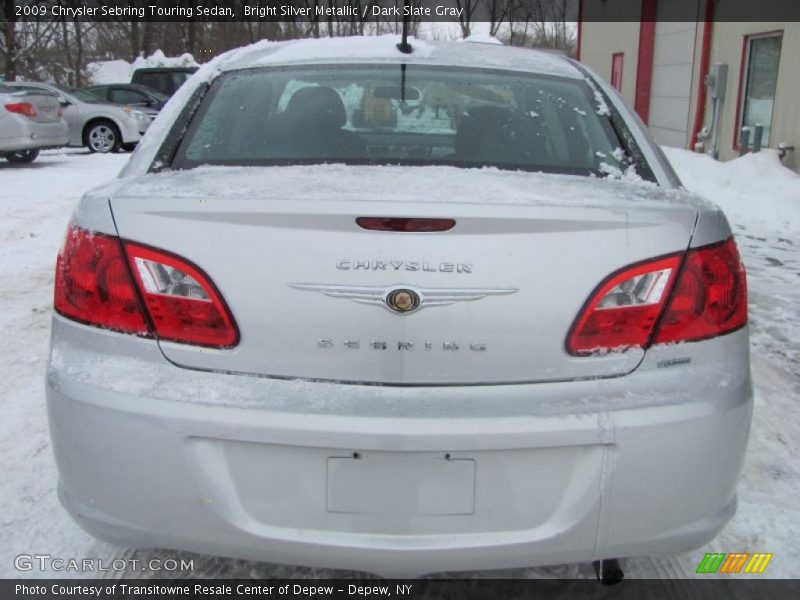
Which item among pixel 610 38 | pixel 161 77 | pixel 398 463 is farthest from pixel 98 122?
pixel 398 463

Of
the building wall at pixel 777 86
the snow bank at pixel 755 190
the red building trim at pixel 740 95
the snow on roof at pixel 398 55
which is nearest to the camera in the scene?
the snow on roof at pixel 398 55

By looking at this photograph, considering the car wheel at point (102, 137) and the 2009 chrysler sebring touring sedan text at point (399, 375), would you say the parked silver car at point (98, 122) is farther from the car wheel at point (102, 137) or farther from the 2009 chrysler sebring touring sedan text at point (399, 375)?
the 2009 chrysler sebring touring sedan text at point (399, 375)

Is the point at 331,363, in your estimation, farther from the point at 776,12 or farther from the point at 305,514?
the point at 776,12

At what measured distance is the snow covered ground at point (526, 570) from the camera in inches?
92.9

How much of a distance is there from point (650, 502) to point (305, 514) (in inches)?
31.6

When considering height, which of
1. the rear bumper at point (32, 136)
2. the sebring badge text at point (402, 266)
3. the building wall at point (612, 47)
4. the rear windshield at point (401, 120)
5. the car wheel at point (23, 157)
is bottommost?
the car wheel at point (23, 157)

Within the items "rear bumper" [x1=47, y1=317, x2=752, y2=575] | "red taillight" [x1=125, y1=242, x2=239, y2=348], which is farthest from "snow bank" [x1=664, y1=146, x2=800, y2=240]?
"red taillight" [x1=125, y1=242, x2=239, y2=348]

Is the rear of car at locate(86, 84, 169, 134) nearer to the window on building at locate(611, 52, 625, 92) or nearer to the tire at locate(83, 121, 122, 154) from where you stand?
the tire at locate(83, 121, 122, 154)

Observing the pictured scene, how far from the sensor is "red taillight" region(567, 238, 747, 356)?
5.72ft

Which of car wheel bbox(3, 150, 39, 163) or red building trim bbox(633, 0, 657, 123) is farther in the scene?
red building trim bbox(633, 0, 657, 123)

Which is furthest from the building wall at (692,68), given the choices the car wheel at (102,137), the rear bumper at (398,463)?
the car wheel at (102,137)

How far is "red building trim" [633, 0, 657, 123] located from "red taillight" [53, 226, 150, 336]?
16986 mm

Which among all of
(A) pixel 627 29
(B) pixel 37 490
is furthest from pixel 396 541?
(A) pixel 627 29

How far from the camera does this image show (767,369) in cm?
397
